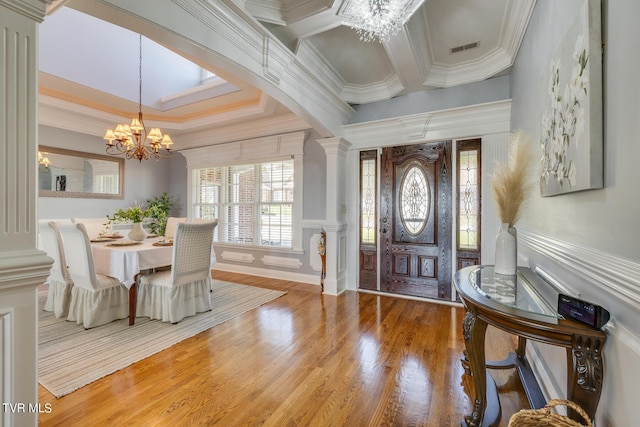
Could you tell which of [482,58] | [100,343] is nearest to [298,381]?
[100,343]

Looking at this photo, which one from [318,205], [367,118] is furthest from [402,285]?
[367,118]

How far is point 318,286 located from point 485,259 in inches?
92.3

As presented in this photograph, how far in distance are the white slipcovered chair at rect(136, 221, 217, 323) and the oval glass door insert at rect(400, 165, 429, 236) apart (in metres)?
2.47

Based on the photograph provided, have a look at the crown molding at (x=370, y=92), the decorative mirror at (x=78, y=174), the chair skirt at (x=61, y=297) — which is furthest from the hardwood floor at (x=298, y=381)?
the decorative mirror at (x=78, y=174)

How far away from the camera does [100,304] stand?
108 inches

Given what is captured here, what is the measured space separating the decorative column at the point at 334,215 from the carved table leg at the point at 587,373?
3039 mm

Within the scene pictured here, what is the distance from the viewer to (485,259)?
3.32 metres

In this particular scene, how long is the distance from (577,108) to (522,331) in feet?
3.29

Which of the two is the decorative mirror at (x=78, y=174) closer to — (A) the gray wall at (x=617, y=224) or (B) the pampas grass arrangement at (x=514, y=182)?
(B) the pampas grass arrangement at (x=514, y=182)

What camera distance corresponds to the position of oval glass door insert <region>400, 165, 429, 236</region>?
3.70 metres

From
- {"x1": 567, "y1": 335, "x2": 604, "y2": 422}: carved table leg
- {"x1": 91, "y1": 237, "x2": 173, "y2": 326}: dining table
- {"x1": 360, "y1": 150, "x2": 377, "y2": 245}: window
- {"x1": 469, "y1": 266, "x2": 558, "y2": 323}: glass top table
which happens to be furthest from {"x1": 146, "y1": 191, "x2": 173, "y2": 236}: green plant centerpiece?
{"x1": 567, "y1": 335, "x2": 604, "y2": 422}: carved table leg

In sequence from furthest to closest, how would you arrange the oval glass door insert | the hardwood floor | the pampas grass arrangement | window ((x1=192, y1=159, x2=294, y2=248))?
window ((x1=192, y1=159, x2=294, y2=248))
the oval glass door insert
the pampas grass arrangement
the hardwood floor

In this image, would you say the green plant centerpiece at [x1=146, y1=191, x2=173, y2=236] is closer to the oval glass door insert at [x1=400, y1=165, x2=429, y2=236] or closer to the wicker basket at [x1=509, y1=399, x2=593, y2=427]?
the oval glass door insert at [x1=400, y1=165, x2=429, y2=236]

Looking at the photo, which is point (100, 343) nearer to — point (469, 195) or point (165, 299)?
point (165, 299)
